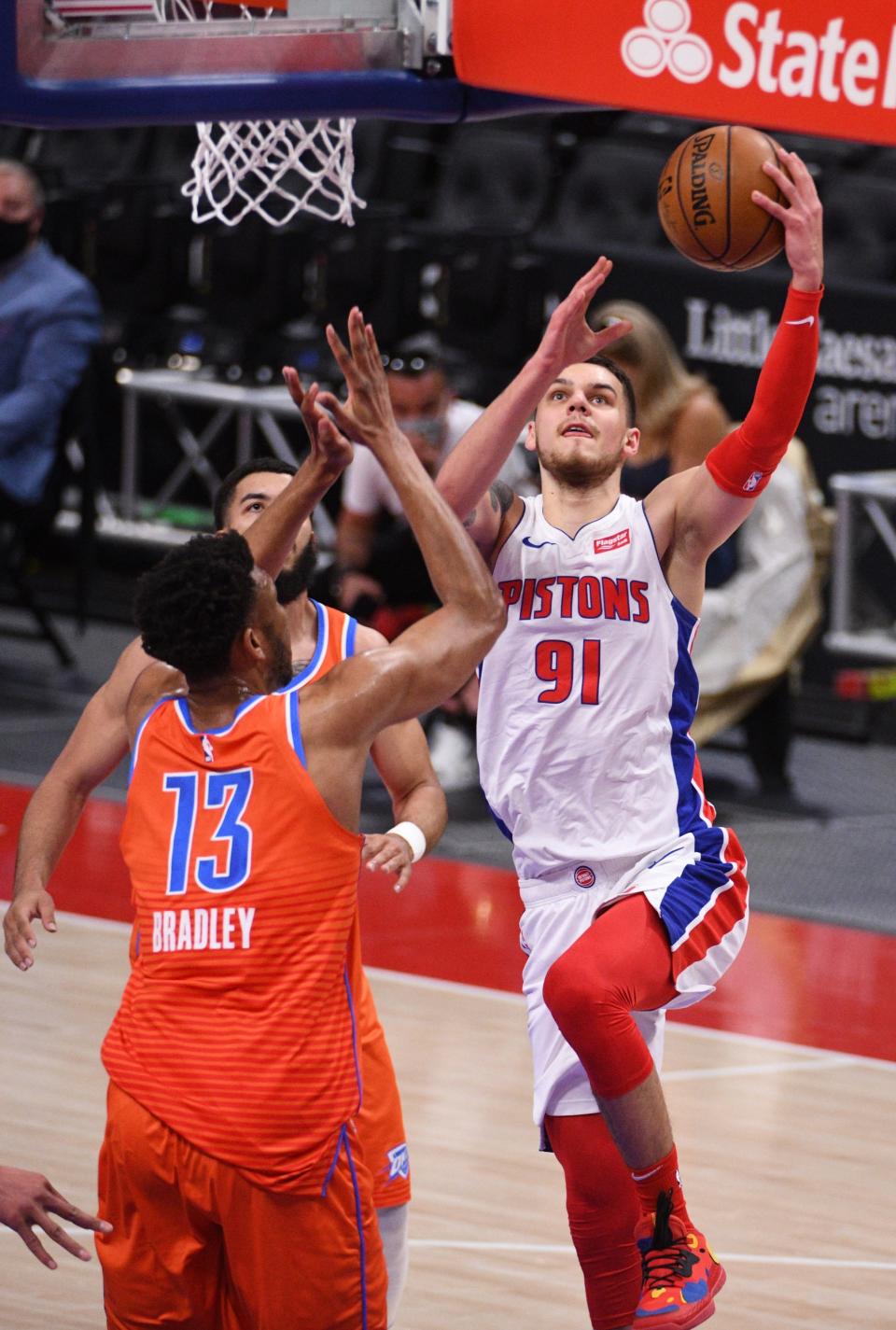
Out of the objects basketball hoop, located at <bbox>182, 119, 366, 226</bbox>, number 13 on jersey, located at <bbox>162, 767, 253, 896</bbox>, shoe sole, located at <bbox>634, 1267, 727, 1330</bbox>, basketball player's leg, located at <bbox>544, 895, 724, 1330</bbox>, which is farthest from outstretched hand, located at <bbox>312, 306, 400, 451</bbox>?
shoe sole, located at <bbox>634, 1267, 727, 1330</bbox>

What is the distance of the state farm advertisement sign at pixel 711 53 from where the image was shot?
465 centimetres

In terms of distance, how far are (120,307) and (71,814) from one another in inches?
323

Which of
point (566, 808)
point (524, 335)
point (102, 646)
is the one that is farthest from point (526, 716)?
point (102, 646)

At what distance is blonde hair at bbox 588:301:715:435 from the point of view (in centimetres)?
821

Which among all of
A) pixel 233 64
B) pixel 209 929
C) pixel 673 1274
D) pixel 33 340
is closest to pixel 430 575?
pixel 209 929

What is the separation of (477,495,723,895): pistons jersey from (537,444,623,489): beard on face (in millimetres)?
95

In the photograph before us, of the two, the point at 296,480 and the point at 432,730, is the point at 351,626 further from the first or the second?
the point at 432,730

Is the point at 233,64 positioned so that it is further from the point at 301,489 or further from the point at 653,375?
the point at 653,375

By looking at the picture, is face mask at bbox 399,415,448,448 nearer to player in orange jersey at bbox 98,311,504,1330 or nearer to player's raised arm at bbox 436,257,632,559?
player's raised arm at bbox 436,257,632,559

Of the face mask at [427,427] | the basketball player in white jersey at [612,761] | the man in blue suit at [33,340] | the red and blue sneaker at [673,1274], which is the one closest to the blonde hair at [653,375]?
the face mask at [427,427]

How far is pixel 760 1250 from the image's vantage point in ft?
17.3

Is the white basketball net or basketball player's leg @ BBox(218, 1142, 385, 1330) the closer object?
basketball player's leg @ BBox(218, 1142, 385, 1330)

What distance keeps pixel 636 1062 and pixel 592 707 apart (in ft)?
2.25

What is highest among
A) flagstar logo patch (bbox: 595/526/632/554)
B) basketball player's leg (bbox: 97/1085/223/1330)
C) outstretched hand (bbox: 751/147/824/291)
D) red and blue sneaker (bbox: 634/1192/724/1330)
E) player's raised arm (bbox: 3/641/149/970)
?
outstretched hand (bbox: 751/147/824/291)
